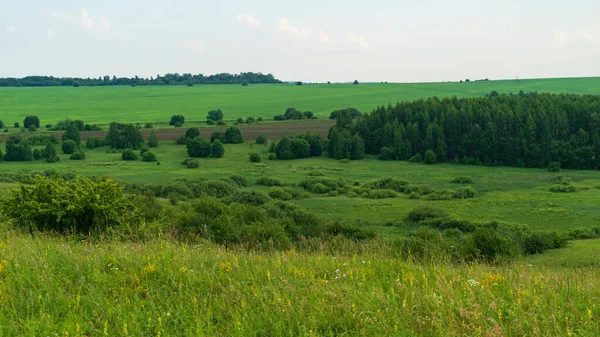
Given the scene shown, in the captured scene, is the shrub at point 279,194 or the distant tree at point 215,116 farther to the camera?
the distant tree at point 215,116

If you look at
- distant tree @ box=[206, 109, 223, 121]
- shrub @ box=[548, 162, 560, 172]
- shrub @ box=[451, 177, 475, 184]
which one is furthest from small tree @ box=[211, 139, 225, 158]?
shrub @ box=[548, 162, 560, 172]

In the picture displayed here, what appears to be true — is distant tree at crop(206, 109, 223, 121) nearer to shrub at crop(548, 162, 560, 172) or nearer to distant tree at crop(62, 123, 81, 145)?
distant tree at crop(62, 123, 81, 145)

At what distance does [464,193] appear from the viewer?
65.4 metres

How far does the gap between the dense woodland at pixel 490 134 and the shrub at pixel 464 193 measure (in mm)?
36659

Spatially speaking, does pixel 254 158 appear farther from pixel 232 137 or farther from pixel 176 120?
pixel 176 120

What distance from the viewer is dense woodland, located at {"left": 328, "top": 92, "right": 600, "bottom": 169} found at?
98.8m

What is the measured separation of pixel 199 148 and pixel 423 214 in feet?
204

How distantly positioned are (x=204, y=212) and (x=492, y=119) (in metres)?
89.9

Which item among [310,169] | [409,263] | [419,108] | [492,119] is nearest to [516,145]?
[492,119]

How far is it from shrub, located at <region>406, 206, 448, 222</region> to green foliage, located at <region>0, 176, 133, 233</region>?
37277mm

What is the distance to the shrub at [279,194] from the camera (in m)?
62.3

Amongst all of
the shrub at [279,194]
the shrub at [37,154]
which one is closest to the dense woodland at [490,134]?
the shrub at [279,194]

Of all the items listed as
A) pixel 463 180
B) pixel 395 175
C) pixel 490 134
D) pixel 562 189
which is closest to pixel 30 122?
pixel 395 175

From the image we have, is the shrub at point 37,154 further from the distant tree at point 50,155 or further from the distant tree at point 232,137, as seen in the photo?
the distant tree at point 232,137
